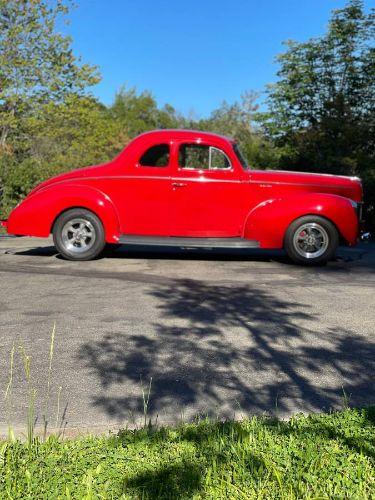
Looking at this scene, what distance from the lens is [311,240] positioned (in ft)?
26.0

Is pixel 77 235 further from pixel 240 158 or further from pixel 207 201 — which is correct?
pixel 240 158

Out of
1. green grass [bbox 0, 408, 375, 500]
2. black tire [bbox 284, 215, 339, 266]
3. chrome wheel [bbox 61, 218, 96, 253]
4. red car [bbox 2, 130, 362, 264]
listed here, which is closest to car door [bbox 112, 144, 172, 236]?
red car [bbox 2, 130, 362, 264]

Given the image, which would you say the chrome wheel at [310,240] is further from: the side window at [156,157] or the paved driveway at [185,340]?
the side window at [156,157]

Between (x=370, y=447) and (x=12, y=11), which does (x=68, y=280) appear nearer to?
(x=370, y=447)

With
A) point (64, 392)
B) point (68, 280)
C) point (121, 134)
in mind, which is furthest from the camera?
point (121, 134)

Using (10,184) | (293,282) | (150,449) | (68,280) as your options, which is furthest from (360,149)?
(150,449)

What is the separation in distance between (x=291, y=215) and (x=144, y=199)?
7.52 feet

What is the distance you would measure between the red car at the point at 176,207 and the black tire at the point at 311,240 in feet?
0.05

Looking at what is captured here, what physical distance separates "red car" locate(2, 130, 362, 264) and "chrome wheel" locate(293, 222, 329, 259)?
15 millimetres

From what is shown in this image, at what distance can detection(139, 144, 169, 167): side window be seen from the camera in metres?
8.18

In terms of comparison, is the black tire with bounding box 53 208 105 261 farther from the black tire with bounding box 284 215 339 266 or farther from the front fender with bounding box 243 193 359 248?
the black tire with bounding box 284 215 339 266

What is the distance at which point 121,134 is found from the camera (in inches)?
1458

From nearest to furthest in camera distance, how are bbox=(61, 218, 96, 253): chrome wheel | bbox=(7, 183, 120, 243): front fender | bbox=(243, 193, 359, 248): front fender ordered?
bbox=(243, 193, 359, 248): front fender < bbox=(7, 183, 120, 243): front fender < bbox=(61, 218, 96, 253): chrome wheel

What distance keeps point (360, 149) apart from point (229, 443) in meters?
17.5
